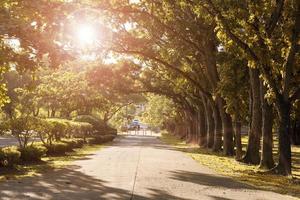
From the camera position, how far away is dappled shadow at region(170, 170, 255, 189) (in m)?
14.4

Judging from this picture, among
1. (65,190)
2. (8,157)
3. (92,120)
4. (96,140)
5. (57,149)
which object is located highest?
(92,120)

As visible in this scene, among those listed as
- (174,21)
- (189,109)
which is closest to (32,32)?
(174,21)

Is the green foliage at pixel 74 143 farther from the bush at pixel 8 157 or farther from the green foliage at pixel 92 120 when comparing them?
the bush at pixel 8 157

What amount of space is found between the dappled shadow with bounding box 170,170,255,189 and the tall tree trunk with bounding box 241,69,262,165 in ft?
22.7

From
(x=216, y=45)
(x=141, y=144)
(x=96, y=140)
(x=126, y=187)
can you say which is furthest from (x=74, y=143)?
(x=126, y=187)

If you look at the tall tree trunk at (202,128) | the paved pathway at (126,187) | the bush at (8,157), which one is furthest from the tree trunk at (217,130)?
the bush at (8,157)

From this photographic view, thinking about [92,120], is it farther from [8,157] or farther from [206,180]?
[206,180]

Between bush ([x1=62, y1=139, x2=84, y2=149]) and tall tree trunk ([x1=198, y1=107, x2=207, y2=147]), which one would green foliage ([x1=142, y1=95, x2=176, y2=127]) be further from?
bush ([x1=62, y1=139, x2=84, y2=149])

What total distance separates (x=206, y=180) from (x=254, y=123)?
9.04 meters

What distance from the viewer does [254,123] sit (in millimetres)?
23766

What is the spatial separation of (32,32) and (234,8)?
755 cm

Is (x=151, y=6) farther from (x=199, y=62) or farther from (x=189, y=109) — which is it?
(x=189, y=109)

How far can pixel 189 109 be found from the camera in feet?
181

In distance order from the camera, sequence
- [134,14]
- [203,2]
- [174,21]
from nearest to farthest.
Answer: [203,2] → [134,14] → [174,21]
